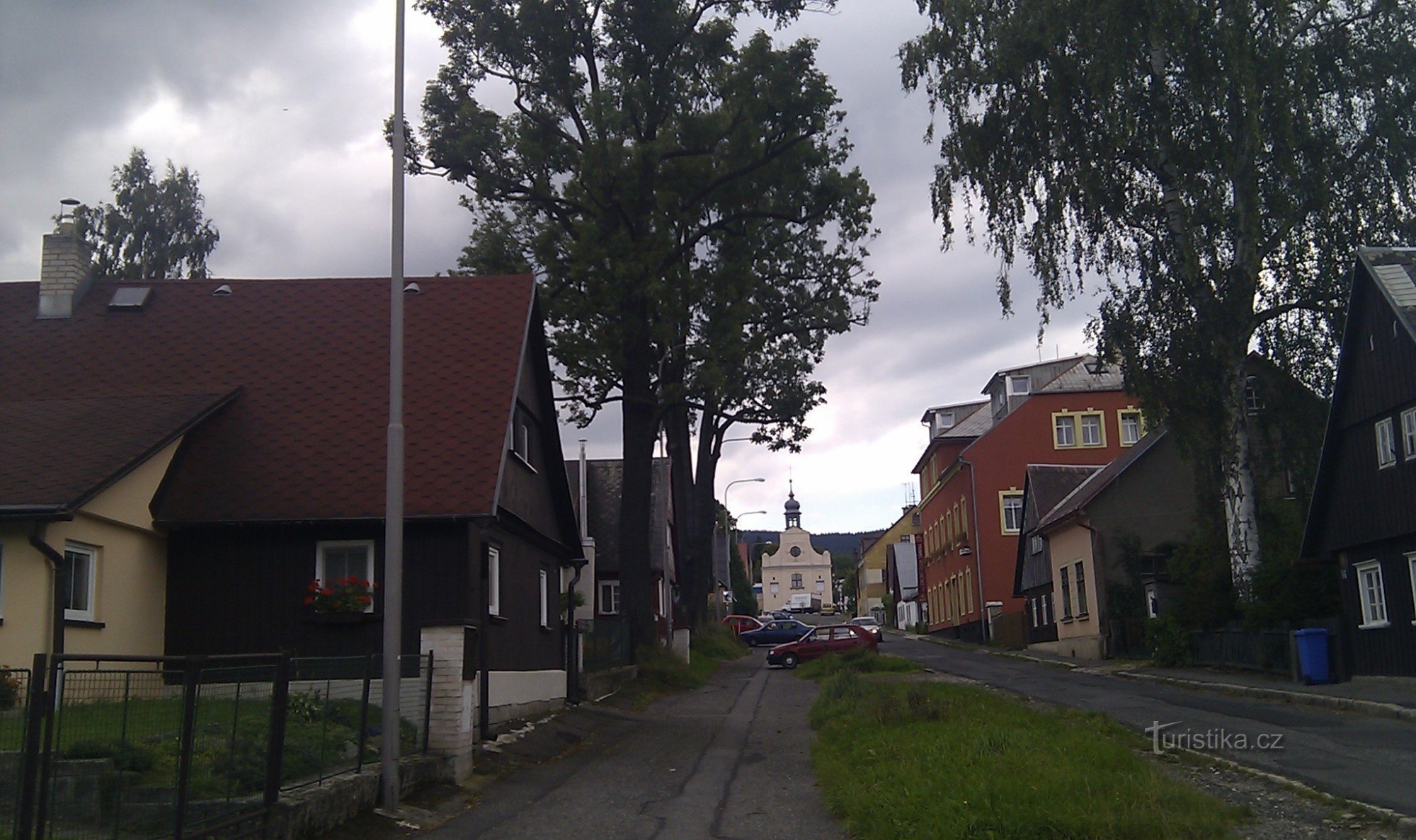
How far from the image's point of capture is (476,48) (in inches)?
1005

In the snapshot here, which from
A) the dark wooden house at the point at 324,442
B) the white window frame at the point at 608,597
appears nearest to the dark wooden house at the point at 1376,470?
the dark wooden house at the point at 324,442

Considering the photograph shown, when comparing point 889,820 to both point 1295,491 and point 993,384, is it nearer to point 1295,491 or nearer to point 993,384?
point 1295,491

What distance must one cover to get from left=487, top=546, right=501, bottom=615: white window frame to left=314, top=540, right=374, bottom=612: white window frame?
1.74m

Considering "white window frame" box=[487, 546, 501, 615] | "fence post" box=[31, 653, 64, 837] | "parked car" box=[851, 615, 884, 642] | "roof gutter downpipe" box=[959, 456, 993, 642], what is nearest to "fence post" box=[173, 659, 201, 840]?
"fence post" box=[31, 653, 64, 837]

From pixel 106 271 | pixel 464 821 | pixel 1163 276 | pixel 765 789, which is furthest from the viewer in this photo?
pixel 106 271

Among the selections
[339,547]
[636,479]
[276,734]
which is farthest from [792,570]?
[276,734]

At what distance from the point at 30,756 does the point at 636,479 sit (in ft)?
69.7

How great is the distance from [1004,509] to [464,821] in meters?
46.3

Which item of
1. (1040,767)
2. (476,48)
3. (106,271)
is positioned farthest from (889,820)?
(106,271)

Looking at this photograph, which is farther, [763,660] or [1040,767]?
[763,660]

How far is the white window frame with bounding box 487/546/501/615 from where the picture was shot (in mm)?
17250

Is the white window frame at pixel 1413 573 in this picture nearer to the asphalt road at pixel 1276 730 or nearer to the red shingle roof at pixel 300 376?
the asphalt road at pixel 1276 730

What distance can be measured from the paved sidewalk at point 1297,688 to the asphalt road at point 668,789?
819 centimetres

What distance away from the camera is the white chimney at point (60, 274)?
19266 mm
